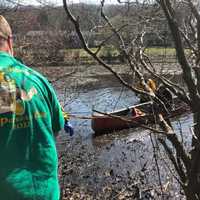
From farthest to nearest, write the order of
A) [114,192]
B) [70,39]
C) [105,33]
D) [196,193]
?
1. [114,192]
2. [70,39]
3. [105,33]
4. [196,193]

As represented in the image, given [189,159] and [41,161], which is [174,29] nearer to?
[189,159]

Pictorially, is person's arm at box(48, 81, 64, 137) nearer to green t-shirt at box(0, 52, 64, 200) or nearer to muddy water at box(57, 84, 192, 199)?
green t-shirt at box(0, 52, 64, 200)

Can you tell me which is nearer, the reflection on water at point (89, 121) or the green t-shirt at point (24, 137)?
the green t-shirt at point (24, 137)

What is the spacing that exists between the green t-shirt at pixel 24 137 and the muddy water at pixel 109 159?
208 inches

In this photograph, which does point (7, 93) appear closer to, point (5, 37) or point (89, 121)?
point (5, 37)

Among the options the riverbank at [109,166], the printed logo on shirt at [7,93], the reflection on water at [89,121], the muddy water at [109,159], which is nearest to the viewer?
the printed logo on shirt at [7,93]

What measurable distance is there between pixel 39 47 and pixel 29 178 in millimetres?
6643

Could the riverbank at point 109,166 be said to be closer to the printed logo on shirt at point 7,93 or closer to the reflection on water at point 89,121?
the reflection on water at point 89,121

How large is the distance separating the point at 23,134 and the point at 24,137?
0.02m

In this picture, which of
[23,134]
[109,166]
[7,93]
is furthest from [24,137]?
[109,166]

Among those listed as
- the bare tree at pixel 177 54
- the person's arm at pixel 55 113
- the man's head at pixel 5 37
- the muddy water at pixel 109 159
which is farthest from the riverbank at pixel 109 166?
the man's head at pixel 5 37

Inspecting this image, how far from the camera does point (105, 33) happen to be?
4.36 metres

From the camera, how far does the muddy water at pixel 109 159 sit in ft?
34.7

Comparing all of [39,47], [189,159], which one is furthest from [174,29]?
[39,47]
